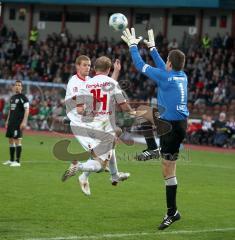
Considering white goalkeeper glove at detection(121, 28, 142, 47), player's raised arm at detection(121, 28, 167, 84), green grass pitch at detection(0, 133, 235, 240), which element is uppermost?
white goalkeeper glove at detection(121, 28, 142, 47)

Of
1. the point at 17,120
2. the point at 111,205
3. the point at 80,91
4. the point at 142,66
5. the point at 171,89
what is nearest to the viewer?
the point at 171,89

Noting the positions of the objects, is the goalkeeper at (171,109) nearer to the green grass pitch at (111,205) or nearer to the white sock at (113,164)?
the green grass pitch at (111,205)

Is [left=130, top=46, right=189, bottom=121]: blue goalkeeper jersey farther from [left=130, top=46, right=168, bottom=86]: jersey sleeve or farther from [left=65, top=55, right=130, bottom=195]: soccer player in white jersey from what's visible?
[left=65, top=55, right=130, bottom=195]: soccer player in white jersey

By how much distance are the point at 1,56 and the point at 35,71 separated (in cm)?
354

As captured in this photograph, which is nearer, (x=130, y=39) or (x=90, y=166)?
(x=130, y=39)

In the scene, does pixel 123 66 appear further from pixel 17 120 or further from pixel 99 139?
pixel 99 139

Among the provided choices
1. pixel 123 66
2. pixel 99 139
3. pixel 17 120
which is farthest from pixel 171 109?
pixel 123 66

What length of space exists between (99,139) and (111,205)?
55.4 inches

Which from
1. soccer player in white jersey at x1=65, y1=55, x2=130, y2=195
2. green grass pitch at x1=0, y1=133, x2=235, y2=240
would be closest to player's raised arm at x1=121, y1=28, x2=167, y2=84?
soccer player in white jersey at x1=65, y1=55, x2=130, y2=195

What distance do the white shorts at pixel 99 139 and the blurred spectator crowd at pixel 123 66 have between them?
21.2 meters

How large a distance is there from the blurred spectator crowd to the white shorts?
21172 millimetres

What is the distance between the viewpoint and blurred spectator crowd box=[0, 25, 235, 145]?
120ft

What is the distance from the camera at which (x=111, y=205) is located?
13.9 m

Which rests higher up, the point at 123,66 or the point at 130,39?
the point at 130,39
